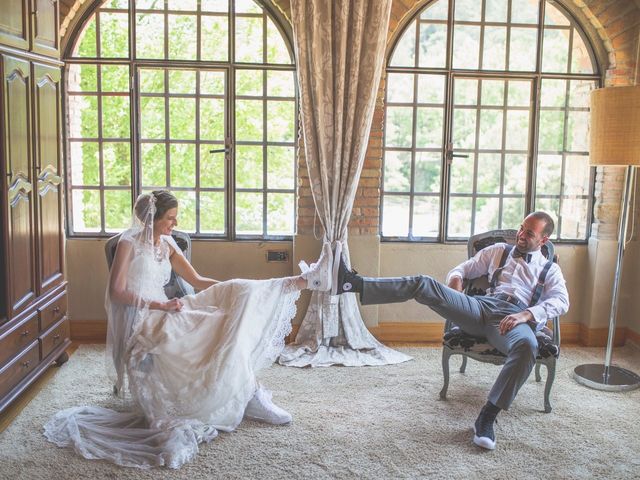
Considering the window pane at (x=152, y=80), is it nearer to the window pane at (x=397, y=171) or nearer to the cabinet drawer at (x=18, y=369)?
the window pane at (x=397, y=171)

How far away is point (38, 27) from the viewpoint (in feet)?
12.5

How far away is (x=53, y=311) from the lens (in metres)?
4.10

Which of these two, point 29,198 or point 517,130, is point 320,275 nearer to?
point 29,198

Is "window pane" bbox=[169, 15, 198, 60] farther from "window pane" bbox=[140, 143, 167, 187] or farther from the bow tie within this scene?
the bow tie

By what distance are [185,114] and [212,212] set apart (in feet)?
2.41

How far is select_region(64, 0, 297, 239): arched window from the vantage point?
475 cm

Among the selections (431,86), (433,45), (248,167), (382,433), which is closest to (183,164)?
(248,167)

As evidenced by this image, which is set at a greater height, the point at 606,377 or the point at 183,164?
the point at 183,164

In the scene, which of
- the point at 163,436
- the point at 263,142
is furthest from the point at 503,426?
the point at 263,142

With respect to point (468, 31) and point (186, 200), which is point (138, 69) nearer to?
point (186, 200)

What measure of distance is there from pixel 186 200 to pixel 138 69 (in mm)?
989

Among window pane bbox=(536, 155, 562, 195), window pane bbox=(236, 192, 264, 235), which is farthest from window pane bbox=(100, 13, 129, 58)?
window pane bbox=(536, 155, 562, 195)

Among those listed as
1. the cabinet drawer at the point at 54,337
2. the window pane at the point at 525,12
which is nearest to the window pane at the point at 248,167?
the cabinet drawer at the point at 54,337

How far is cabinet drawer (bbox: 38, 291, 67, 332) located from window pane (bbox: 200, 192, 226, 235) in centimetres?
114
